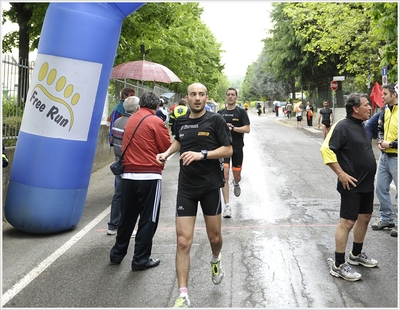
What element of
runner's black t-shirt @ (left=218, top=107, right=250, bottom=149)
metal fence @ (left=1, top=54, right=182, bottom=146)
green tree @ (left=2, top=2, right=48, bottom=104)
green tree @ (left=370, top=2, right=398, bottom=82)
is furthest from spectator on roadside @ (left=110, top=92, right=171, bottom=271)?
green tree @ (left=370, top=2, right=398, bottom=82)

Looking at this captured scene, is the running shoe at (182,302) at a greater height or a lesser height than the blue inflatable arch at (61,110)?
lesser

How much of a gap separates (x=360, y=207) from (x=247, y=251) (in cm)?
143

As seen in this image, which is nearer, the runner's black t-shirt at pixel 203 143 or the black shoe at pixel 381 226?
the runner's black t-shirt at pixel 203 143

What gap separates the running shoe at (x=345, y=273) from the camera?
17.3 feet

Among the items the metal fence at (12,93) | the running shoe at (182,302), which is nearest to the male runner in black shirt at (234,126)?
the metal fence at (12,93)

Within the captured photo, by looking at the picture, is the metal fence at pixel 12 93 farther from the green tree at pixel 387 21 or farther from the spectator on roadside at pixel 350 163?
the green tree at pixel 387 21

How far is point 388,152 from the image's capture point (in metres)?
7.17

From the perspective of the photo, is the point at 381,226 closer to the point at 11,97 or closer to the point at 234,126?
the point at 234,126

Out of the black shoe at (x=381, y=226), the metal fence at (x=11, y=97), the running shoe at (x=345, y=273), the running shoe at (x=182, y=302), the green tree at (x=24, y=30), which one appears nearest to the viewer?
the running shoe at (x=182, y=302)

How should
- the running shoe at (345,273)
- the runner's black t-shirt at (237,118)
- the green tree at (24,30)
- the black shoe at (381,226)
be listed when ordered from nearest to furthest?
the running shoe at (345,273)
the black shoe at (381,226)
the runner's black t-shirt at (237,118)
the green tree at (24,30)

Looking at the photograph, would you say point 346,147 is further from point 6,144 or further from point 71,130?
point 6,144

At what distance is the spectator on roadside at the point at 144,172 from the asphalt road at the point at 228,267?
0.82 ft

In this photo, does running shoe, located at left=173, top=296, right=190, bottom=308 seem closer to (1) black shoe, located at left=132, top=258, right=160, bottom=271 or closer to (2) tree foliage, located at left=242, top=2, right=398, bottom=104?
(1) black shoe, located at left=132, top=258, right=160, bottom=271

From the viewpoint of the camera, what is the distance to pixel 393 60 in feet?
35.2
